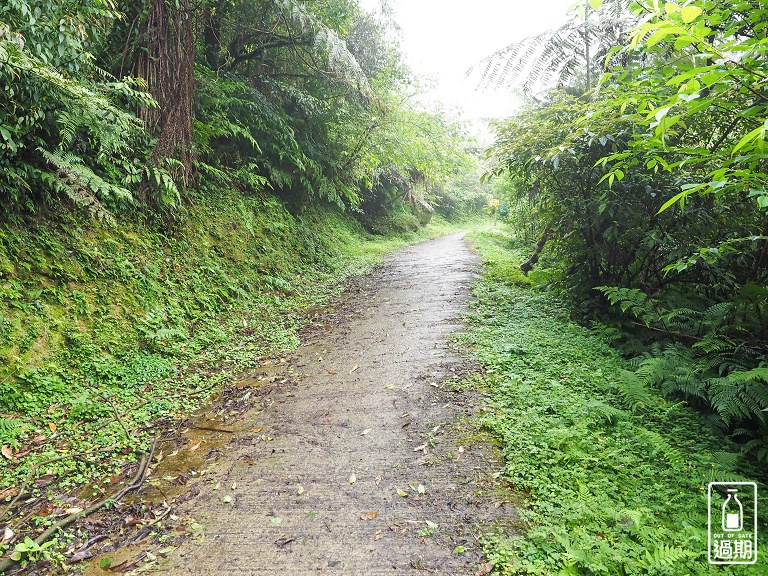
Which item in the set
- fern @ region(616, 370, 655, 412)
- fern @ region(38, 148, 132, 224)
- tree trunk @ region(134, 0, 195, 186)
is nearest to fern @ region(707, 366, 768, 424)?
fern @ region(616, 370, 655, 412)

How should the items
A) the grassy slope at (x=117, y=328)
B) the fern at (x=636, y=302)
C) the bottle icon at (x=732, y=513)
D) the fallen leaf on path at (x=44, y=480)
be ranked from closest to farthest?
1. the bottle icon at (x=732, y=513)
2. the fallen leaf on path at (x=44, y=480)
3. the grassy slope at (x=117, y=328)
4. the fern at (x=636, y=302)

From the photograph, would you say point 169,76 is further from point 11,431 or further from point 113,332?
point 11,431

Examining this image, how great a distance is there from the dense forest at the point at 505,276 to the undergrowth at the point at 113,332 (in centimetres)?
2

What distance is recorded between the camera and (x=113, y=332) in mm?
4301

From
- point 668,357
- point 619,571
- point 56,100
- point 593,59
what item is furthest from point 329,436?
point 593,59

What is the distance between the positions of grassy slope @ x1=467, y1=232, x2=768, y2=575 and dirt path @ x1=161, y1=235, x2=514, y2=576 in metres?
0.25

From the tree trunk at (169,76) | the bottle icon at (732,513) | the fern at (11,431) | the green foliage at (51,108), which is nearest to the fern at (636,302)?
the bottle icon at (732,513)

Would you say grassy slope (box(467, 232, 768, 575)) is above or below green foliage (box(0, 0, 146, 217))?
below

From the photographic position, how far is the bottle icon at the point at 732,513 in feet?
7.32

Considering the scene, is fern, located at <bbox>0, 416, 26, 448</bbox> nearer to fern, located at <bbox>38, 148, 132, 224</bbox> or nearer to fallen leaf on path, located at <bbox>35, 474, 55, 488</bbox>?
fallen leaf on path, located at <bbox>35, 474, 55, 488</bbox>

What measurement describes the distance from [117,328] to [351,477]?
3083mm

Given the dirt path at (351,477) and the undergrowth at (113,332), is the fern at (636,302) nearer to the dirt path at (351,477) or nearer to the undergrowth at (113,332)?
the dirt path at (351,477)

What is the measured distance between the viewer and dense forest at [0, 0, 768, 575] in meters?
2.27

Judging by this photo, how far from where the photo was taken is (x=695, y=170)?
4332 millimetres
